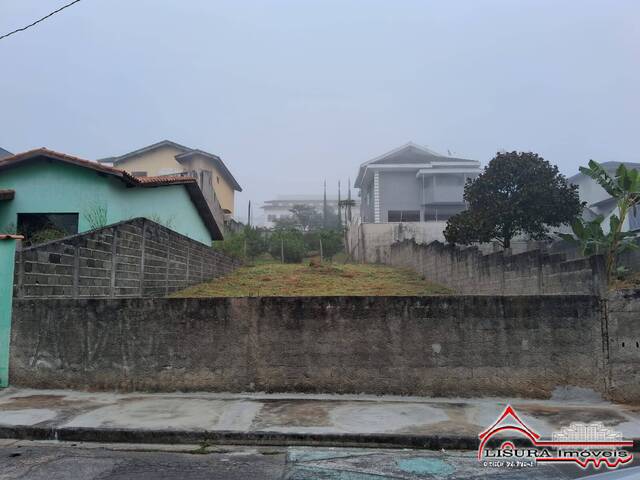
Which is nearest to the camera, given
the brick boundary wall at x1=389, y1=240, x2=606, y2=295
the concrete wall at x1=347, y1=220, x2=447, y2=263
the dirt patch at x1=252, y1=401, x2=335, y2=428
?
the dirt patch at x1=252, y1=401, x2=335, y2=428

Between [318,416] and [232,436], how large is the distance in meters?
1.11

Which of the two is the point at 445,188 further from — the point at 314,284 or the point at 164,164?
the point at 314,284

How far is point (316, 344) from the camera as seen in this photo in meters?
7.09

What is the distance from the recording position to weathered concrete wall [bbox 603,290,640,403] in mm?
6781

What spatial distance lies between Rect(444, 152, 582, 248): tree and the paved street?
482 inches

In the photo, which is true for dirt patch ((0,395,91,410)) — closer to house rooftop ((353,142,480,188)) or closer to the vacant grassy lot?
the vacant grassy lot

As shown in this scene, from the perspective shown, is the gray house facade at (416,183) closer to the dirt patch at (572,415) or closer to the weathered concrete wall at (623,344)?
the weathered concrete wall at (623,344)

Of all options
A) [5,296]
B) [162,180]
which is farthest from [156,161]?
[5,296]

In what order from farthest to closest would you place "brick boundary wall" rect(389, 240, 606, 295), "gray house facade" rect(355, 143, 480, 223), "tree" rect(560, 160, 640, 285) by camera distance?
"gray house facade" rect(355, 143, 480, 223) → "tree" rect(560, 160, 640, 285) → "brick boundary wall" rect(389, 240, 606, 295)

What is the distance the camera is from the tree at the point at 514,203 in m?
16.5

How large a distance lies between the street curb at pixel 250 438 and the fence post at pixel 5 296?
7.01 ft

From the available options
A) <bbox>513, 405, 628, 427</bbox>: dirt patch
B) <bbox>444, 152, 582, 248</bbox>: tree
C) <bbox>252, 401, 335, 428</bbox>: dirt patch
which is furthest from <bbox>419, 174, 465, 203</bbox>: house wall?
<bbox>252, 401, 335, 428</bbox>: dirt patch

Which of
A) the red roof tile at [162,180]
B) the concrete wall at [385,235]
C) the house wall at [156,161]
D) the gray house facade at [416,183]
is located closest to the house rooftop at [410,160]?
the gray house facade at [416,183]

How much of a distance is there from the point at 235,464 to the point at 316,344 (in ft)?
8.69
